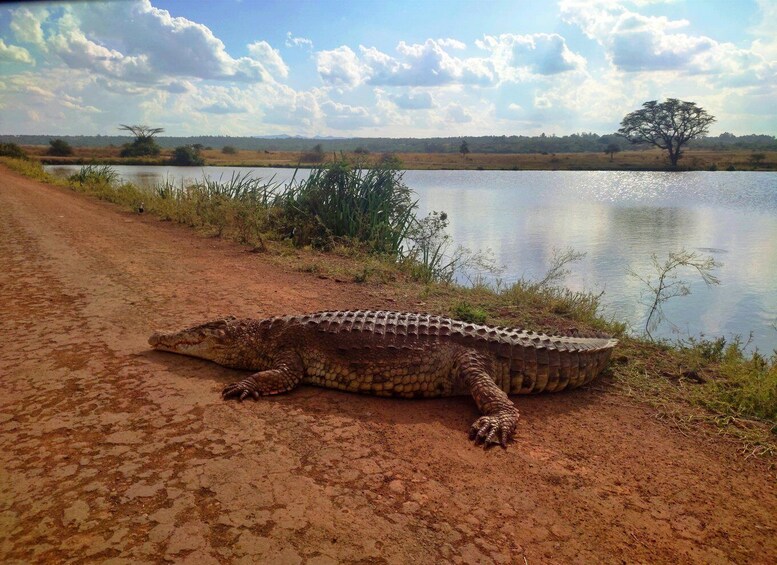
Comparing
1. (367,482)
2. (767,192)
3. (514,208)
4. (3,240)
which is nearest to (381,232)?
(3,240)

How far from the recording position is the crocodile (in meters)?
4.56

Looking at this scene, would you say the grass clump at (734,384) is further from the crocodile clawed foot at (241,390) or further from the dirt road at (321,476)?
the crocodile clawed foot at (241,390)

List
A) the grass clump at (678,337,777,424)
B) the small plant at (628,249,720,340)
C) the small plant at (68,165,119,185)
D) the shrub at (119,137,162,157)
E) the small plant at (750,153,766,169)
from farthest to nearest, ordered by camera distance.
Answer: the shrub at (119,137,162,157) → the small plant at (750,153,766,169) → the small plant at (68,165,119,185) → the small plant at (628,249,720,340) → the grass clump at (678,337,777,424)

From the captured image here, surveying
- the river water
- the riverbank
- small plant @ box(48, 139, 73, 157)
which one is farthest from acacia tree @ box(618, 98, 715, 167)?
small plant @ box(48, 139, 73, 157)

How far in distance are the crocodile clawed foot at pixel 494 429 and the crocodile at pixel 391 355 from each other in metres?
0.13

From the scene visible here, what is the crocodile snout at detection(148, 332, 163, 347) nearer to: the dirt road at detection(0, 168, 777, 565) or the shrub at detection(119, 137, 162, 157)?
the dirt road at detection(0, 168, 777, 565)

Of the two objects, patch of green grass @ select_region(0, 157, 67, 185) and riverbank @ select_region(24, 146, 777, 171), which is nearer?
patch of green grass @ select_region(0, 157, 67, 185)

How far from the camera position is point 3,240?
33.8 feet

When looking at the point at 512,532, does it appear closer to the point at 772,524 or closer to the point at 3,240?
the point at 772,524

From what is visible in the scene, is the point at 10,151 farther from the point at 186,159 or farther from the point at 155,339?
the point at 155,339

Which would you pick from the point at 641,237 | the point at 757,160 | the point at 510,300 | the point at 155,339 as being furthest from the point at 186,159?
the point at 757,160

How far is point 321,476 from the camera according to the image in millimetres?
3232

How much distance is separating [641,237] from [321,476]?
15725mm

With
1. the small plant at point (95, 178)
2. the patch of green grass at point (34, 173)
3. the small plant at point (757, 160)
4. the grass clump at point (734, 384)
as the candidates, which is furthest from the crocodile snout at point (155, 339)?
the small plant at point (757, 160)
